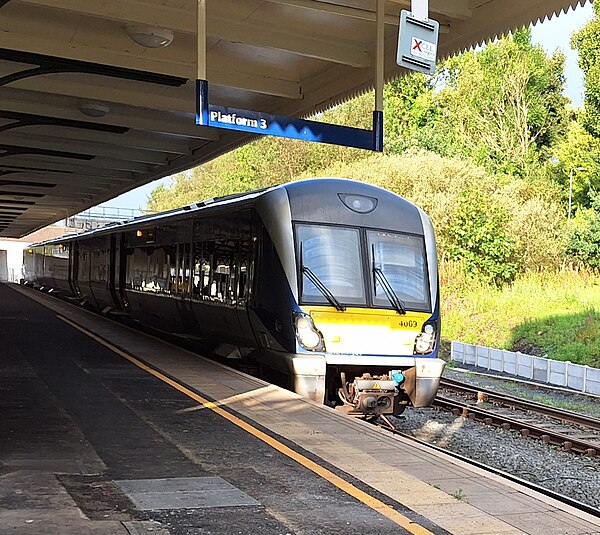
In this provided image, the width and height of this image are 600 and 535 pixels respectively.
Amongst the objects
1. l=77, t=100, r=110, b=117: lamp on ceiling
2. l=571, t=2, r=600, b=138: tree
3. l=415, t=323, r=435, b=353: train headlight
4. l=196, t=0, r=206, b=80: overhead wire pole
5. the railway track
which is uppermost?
l=571, t=2, r=600, b=138: tree

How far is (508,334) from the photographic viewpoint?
77.0 feet

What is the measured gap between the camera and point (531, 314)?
24.0m

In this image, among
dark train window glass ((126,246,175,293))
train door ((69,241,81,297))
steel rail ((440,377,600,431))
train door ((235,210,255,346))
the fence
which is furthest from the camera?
train door ((69,241,81,297))

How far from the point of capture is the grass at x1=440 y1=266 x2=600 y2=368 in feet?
69.0

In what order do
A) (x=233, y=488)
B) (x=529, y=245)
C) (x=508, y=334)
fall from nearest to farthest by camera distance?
(x=233, y=488) → (x=508, y=334) → (x=529, y=245)

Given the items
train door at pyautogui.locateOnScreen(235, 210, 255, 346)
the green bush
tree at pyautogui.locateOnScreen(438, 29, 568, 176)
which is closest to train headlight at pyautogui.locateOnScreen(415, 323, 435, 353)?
train door at pyautogui.locateOnScreen(235, 210, 255, 346)

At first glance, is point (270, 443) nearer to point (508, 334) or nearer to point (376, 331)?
point (376, 331)

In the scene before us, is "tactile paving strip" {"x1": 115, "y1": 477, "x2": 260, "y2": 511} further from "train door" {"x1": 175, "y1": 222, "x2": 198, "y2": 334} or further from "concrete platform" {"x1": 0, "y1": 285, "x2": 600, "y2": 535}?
"train door" {"x1": 175, "y1": 222, "x2": 198, "y2": 334}

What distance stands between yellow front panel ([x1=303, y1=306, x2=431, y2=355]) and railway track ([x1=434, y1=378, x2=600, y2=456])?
282 cm

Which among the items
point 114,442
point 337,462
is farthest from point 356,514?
point 114,442

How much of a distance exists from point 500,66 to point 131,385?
131 ft

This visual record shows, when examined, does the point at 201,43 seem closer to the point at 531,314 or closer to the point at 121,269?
the point at 121,269

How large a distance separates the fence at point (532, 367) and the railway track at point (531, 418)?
2567 mm

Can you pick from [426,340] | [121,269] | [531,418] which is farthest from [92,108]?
[531,418]
